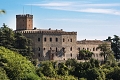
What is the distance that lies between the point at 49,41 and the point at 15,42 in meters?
6.06

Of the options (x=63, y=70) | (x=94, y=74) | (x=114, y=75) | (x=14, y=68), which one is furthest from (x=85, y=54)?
(x=14, y=68)

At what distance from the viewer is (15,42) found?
168 ft

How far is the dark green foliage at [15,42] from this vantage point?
4950 centimetres

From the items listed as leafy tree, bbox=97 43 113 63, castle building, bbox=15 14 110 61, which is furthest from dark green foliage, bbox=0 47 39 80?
leafy tree, bbox=97 43 113 63

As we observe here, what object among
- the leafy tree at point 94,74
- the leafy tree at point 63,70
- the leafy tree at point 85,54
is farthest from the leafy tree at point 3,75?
the leafy tree at point 85,54

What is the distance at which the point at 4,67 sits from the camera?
31.7 meters

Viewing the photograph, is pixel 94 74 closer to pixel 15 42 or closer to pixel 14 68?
pixel 14 68

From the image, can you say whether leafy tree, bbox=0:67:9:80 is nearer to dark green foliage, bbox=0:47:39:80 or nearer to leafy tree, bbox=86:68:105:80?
dark green foliage, bbox=0:47:39:80

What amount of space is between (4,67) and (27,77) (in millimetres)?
1880

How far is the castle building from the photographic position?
54.8 m

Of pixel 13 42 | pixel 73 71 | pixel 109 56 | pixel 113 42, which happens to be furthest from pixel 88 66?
pixel 113 42

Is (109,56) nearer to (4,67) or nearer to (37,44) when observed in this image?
(37,44)

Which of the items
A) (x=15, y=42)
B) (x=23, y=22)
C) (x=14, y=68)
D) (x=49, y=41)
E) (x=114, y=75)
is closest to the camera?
(x=14, y=68)

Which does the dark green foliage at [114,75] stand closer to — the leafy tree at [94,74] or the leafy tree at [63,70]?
the leafy tree at [94,74]
